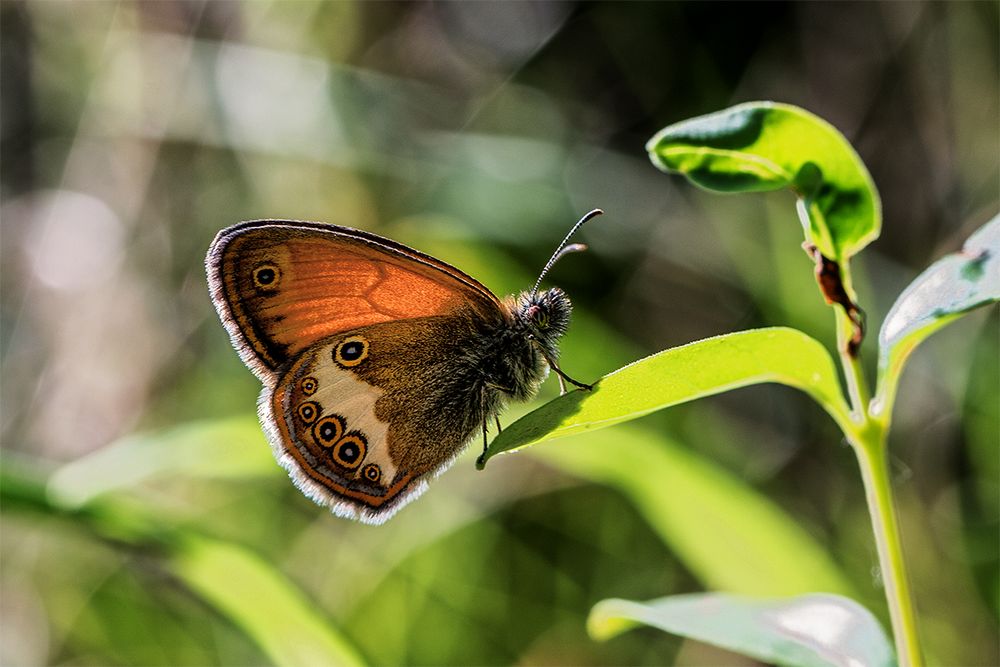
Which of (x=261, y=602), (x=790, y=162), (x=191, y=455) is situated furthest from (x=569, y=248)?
(x=191, y=455)

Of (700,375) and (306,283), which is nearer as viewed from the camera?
(700,375)

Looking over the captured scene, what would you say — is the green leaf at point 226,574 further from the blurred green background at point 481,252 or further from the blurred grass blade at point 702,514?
the blurred green background at point 481,252

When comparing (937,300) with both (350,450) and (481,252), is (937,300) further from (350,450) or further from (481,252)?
(481,252)

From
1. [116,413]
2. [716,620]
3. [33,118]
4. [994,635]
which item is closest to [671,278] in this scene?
[994,635]

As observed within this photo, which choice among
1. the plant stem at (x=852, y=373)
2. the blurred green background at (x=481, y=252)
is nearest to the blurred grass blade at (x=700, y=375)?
the plant stem at (x=852, y=373)

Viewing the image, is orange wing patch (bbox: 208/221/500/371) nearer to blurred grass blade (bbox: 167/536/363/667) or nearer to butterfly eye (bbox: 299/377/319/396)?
butterfly eye (bbox: 299/377/319/396)
